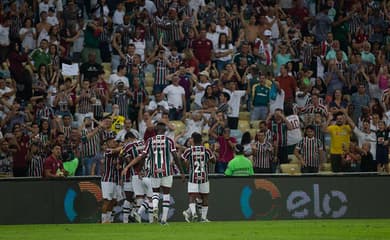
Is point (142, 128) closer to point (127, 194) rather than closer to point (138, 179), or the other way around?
point (127, 194)

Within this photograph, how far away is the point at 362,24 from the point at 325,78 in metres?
4.14

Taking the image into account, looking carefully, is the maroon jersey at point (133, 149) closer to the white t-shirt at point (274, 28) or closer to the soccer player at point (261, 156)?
the soccer player at point (261, 156)

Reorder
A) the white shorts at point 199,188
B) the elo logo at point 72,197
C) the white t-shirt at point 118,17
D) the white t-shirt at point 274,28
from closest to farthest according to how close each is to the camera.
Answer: the white shorts at point 199,188 < the elo logo at point 72,197 < the white t-shirt at point 118,17 < the white t-shirt at point 274,28

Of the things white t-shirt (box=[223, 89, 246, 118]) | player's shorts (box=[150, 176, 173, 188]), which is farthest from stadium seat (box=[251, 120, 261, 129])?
player's shorts (box=[150, 176, 173, 188])

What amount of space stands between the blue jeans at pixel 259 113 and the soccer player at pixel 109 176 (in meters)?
6.46

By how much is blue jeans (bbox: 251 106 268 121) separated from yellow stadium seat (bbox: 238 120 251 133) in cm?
28

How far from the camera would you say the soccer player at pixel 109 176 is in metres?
29.3

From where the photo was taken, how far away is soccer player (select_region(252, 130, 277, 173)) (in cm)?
3188

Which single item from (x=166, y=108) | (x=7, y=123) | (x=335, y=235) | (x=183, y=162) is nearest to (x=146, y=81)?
(x=166, y=108)

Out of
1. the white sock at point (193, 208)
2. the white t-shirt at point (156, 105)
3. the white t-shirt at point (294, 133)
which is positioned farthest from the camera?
the white t-shirt at point (156, 105)

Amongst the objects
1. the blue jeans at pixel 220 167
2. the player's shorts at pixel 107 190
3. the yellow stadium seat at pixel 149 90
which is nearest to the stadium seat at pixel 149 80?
the yellow stadium seat at pixel 149 90

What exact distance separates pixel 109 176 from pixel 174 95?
18.0 feet

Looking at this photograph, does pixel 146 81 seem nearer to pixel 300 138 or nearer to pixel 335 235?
pixel 300 138

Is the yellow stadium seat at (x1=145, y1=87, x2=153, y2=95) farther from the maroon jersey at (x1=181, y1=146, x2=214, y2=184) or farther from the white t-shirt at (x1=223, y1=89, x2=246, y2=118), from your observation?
the maroon jersey at (x1=181, y1=146, x2=214, y2=184)
